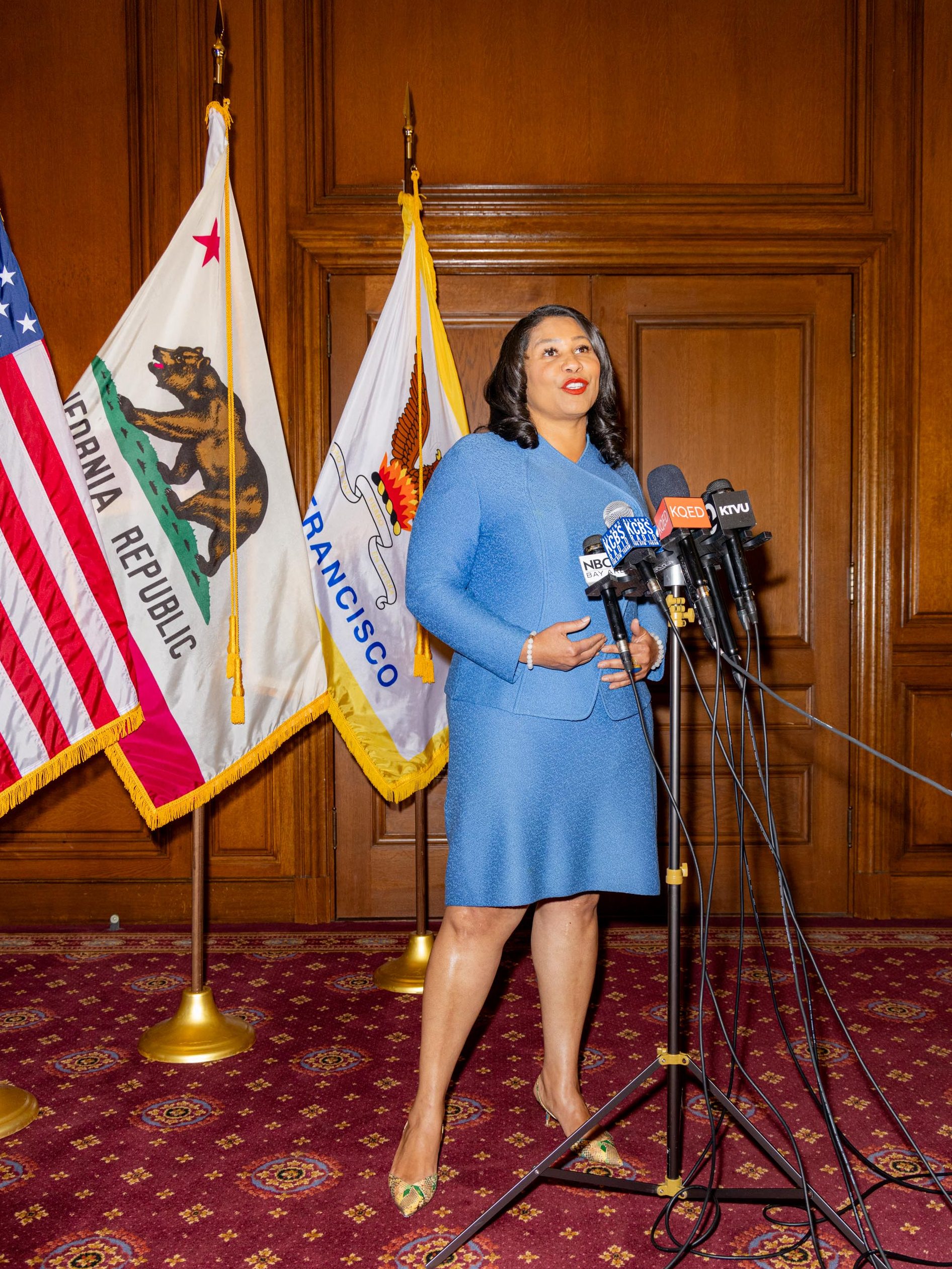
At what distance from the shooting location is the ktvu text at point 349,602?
315 centimetres

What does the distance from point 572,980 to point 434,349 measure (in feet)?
6.38

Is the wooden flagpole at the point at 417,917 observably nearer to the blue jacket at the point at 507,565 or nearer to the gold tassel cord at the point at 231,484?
the gold tassel cord at the point at 231,484

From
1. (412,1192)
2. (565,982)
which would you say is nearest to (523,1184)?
(412,1192)

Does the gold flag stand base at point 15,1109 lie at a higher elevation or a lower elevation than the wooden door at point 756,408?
lower

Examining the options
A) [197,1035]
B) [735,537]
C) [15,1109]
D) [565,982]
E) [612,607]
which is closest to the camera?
[735,537]

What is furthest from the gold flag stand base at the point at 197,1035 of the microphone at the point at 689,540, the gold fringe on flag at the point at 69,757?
the microphone at the point at 689,540

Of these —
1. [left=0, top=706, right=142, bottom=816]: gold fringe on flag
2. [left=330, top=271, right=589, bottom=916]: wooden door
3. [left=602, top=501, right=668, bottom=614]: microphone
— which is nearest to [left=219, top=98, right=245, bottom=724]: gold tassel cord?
[left=0, top=706, right=142, bottom=816]: gold fringe on flag

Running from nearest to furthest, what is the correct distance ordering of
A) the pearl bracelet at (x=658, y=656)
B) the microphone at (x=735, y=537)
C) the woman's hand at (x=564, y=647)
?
the microphone at (x=735, y=537)
the woman's hand at (x=564, y=647)
the pearl bracelet at (x=658, y=656)

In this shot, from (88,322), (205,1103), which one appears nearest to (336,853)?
(205,1103)

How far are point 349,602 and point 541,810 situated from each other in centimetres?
135

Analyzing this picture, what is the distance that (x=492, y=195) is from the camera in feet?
12.6

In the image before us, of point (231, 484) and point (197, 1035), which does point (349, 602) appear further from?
point (197, 1035)

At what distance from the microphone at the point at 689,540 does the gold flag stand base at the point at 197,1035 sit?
1.78 m

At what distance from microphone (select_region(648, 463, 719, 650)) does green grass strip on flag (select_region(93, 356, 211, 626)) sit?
1.54 meters
